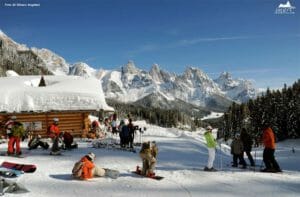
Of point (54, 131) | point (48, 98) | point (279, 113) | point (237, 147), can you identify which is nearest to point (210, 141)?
point (237, 147)

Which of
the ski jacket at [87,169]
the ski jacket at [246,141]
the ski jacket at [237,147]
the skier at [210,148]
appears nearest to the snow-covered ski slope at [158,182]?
the ski jacket at [87,169]

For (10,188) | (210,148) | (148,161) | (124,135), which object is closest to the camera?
(10,188)

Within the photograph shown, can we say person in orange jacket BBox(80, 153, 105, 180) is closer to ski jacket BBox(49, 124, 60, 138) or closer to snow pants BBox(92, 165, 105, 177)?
snow pants BBox(92, 165, 105, 177)

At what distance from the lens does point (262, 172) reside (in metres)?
18.2

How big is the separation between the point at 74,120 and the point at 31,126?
3.62 meters

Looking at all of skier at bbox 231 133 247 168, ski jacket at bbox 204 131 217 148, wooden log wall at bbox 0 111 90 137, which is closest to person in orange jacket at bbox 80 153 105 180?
ski jacket at bbox 204 131 217 148

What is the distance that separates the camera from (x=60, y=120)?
3259 centimetres

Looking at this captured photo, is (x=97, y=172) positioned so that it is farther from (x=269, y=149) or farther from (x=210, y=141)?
(x=269, y=149)

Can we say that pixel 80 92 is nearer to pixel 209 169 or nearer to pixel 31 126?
pixel 31 126

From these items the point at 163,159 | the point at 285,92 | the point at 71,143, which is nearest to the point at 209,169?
the point at 163,159

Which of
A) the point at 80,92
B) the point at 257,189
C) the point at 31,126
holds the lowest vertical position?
the point at 257,189

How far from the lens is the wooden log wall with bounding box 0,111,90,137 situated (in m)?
31.8

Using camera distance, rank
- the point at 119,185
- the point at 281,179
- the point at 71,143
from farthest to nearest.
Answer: the point at 71,143 < the point at 281,179 < the point at 119,185

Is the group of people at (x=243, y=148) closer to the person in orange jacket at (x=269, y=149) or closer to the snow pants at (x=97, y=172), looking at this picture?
the person in orange jacket at (x=269, y=149)
